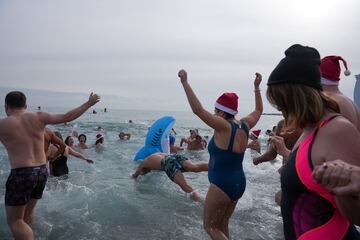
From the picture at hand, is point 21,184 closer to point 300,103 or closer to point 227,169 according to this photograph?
point 227,169

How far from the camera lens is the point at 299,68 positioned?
169cm

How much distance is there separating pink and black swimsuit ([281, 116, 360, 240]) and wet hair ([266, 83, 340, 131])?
82 millimetres

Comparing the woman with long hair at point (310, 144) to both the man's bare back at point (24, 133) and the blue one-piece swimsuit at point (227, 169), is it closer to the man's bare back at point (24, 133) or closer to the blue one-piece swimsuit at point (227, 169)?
the blue one-piece swimsuit at point (227, 169)

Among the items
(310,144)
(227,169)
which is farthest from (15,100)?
(310,144)

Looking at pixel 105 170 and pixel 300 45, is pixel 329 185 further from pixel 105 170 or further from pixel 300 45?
pixel 105 170

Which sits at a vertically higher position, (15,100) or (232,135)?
(15,100)

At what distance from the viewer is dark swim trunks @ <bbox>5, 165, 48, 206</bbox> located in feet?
13.2

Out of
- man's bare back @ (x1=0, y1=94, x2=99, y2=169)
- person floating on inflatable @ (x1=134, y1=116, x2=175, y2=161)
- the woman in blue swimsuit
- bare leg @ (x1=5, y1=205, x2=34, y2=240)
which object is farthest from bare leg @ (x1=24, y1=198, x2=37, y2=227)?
person floating on inflatable @ (x1=134, y1=116, x2=175, y2=161)

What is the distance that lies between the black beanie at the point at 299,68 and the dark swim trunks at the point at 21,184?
11.1 ft

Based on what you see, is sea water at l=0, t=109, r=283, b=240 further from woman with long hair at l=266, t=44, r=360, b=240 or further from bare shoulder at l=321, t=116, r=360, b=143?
bare shoulder at l=321, t=116, r=360, b=143

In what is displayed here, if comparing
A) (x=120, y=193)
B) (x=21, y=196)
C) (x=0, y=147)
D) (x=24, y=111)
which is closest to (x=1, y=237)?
(x=21, y=196)

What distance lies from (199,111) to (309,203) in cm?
204

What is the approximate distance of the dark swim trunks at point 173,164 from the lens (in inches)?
266

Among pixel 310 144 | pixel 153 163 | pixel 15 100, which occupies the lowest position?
pixel 153 163
